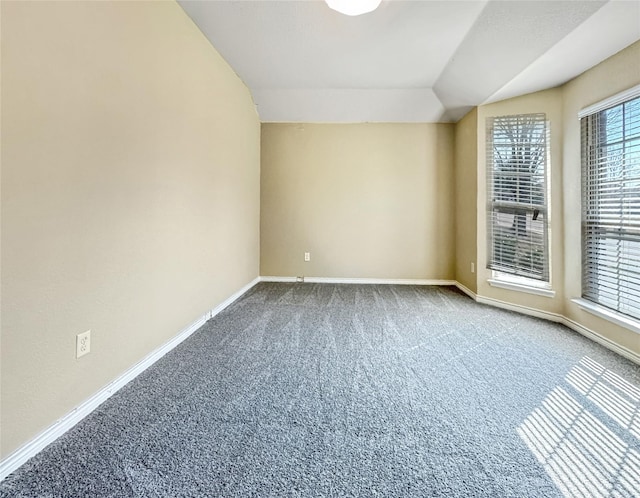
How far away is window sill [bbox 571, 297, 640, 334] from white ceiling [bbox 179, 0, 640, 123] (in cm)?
186

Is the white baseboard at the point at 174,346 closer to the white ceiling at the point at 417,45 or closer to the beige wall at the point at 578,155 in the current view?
the beige wall at the point at 578,155

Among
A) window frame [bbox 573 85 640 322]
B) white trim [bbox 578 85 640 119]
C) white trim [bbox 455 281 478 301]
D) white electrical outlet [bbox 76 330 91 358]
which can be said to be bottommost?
white trim [bbox 455 281 478 301]

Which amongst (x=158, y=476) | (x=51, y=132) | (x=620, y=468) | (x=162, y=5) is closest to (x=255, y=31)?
(x=162, y=5)

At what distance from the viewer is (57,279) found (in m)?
1.17

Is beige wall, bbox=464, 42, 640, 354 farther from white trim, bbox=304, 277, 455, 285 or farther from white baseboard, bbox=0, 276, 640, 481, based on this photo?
white trim, bbox=304, 277, 455, 285

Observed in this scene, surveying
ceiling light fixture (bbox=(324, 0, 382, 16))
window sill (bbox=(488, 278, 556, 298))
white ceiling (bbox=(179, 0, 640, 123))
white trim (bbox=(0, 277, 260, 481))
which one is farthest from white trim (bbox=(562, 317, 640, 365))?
white trim (bbox=(0, 277, 260, 481))

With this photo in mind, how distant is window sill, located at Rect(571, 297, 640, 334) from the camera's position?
74.1 inches

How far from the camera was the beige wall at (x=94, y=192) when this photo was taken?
1.02m

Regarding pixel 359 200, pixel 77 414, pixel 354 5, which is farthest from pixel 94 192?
pixel 359 200

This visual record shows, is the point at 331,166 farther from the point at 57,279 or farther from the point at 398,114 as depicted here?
the point at 57,279

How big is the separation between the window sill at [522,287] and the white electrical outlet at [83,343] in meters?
3.43

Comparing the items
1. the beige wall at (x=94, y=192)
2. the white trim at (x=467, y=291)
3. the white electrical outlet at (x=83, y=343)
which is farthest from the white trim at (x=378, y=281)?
the white electrical outlet at (x=83, y=343)

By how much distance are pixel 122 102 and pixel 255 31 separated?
4.65 ft

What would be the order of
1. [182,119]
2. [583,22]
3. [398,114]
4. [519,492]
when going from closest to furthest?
[519,492], [583,22], [182,119], [398,114]
